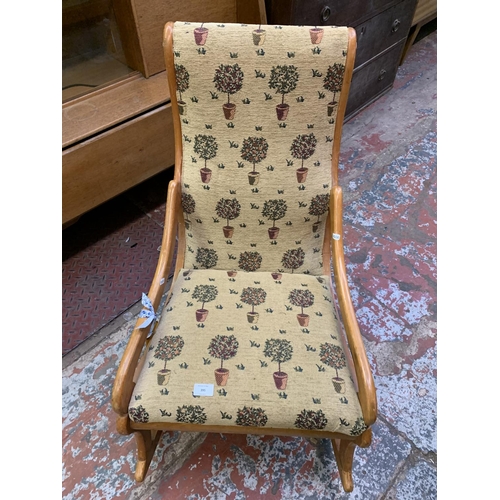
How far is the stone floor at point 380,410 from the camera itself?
52.0 inches

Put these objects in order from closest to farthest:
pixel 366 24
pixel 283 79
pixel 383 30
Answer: pixel 283 79 < pixel 366 24 < pixel 383 30

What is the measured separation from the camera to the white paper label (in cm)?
102

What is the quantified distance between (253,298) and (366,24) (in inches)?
77.7

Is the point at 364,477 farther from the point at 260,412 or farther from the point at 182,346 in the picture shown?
the point at 182,346

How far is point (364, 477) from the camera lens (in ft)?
4.40

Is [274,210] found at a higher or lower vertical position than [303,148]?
lower

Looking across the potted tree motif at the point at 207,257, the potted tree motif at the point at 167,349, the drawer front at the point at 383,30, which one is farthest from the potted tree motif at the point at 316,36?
the drawer front at the point at 383,30

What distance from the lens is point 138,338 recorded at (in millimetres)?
1065

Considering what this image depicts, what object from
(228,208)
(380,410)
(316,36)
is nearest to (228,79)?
(316,36)

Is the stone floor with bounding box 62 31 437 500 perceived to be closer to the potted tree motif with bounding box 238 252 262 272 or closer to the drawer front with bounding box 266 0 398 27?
the potted tree motif with bounding box 238 252 262 272

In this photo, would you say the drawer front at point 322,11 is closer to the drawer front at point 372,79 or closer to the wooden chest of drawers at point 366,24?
the wooden chest of drawers at point 366,24

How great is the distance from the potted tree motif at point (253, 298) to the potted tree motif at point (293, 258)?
0.15m

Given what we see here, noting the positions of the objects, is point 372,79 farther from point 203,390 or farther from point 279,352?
point 203,390

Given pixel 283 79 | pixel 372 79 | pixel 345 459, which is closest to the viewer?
pixel 283 79
